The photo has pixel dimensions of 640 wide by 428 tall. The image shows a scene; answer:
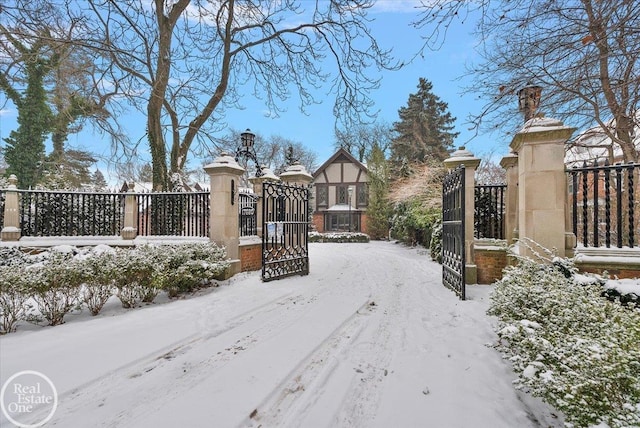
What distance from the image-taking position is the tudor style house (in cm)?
2722

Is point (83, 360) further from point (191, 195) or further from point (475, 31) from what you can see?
point (475, 31)

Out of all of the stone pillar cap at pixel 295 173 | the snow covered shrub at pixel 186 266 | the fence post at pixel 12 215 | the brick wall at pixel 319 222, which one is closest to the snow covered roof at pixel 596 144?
the stone pillar cap at pixel 295 173

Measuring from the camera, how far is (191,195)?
7738mm

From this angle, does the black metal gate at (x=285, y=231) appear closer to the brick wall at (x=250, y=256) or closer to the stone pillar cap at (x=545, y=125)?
the brick wall at (x=250, y=256)

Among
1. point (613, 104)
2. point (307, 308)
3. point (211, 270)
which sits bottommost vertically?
point (307, 308)

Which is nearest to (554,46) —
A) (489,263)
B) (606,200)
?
(606,200)

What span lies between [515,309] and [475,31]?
3.35 metres

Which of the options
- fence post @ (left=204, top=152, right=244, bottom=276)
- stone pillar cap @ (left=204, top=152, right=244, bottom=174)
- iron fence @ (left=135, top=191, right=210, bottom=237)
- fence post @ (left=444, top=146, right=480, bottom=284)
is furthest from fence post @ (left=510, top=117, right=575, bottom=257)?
iron fence @ (left=135, top=191, right=210, bottom=237)

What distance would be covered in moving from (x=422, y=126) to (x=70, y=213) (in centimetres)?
2406

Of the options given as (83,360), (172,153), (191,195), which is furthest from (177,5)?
(83,360)

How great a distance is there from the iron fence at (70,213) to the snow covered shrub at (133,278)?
153 inches

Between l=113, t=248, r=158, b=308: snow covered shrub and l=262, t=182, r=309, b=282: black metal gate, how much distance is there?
2.36 m

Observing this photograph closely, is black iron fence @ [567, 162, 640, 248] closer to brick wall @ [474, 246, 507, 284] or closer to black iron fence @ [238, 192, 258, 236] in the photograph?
brick wall @ [474, 246, 507, 284]

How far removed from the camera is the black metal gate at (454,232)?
17.3 feet
